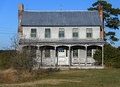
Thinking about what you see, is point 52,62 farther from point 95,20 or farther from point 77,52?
point 95,20

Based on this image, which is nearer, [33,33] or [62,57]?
[33,33]

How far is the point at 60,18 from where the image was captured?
43625 millimetres

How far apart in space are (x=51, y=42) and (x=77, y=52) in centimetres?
438

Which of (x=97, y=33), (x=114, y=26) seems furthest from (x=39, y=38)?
(x=114, y=26)

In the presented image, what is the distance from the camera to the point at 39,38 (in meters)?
42.1

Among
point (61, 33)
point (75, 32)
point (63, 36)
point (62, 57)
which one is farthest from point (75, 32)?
point (62, 57)

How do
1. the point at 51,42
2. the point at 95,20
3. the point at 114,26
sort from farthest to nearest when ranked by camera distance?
the point at 114,26 < the point at 95,20 < the point at 51,42

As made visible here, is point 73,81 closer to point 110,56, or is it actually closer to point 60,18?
point 110,56

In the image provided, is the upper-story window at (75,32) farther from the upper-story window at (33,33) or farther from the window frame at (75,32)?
the upper-story window at (33,33)

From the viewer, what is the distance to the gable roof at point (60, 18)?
42219mm

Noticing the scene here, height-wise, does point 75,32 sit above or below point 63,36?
above

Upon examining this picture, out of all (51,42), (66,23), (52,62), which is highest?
(66,23)

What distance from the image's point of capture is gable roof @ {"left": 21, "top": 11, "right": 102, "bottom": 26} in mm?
42219

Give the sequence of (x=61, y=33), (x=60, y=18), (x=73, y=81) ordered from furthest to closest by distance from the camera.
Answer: (x=60, y=18)
(x=61, y=33)
(x=73, y=81)
